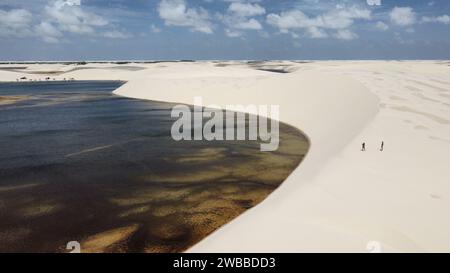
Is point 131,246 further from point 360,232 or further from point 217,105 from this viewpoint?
point 217,105

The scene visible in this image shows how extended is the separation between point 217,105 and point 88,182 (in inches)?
1027

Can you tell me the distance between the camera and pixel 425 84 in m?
37.3
